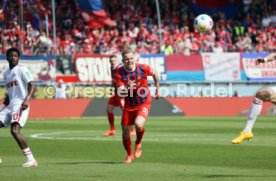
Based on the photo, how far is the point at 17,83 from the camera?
632 inches

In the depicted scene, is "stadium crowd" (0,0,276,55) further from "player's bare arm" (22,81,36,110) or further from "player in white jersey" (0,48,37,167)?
"player's bare arm" (22,81,36,110)

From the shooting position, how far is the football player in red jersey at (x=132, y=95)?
54.6 feet

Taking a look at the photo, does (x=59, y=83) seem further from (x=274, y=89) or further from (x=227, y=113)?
(x=274, y=89)

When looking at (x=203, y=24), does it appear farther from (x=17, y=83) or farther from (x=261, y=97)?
(x=17, y=83)

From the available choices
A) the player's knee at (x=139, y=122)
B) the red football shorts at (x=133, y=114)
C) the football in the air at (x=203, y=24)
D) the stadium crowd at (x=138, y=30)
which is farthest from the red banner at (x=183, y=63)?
the player's knee at (x=139, y=122)

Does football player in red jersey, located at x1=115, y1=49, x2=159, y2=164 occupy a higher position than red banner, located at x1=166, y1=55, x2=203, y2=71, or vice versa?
football player in red jersey, located at x1=115, y1=49, x2=159, y2=164

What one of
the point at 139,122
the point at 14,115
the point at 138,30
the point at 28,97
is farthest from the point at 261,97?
the point at 138,30

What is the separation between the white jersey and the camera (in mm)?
16023

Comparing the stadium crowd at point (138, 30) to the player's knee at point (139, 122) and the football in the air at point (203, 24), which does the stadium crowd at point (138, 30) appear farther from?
the player's knee at point (139, 122)

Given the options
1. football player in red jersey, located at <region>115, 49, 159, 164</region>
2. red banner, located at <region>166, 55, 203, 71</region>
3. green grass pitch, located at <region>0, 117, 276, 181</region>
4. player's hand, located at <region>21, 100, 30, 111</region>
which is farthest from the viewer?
red banner, located at <region>166, 55, 203, 71</region>

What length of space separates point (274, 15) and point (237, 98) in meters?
11.2

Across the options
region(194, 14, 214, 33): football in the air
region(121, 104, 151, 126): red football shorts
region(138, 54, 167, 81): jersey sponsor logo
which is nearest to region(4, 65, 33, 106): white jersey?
region(121, 104, 151, 126): red football shorts

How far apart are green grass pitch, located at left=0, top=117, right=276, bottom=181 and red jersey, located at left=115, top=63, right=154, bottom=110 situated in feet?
3.70

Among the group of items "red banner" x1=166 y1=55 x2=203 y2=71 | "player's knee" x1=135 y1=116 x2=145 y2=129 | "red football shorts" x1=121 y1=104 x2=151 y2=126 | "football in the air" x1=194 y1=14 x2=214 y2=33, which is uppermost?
"football in the air" x1=194 y1=14 x2=214 y2=33
